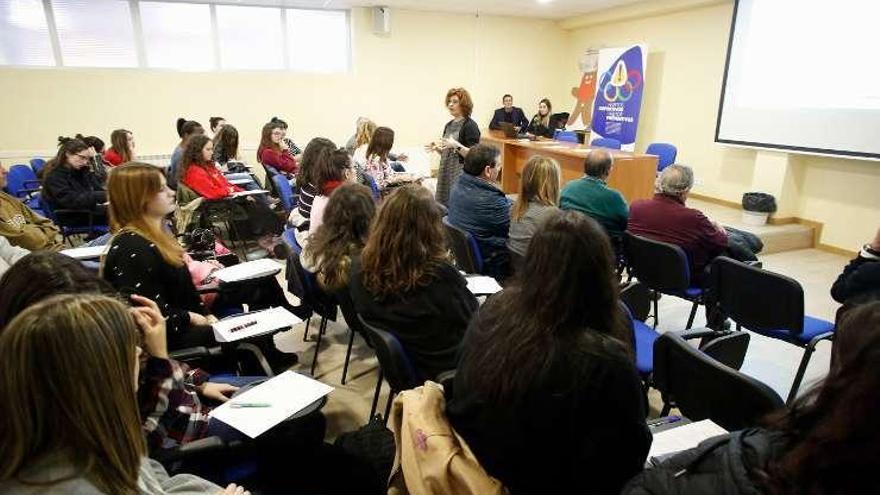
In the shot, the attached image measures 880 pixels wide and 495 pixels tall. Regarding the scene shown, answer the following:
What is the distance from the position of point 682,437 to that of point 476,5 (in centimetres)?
746

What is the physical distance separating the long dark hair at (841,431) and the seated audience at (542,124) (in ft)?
25.6

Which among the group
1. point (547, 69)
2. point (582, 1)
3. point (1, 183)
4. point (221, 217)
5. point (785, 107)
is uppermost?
point (582, 1)

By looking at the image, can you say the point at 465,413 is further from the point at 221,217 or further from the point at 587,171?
the point at 221,217

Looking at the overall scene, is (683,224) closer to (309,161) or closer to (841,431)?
(841,431)

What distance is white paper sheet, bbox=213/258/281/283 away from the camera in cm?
229

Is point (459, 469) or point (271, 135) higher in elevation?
point (271, 135)

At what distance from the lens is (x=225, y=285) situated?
7.79ft

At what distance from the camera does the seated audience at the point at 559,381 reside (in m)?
1.04

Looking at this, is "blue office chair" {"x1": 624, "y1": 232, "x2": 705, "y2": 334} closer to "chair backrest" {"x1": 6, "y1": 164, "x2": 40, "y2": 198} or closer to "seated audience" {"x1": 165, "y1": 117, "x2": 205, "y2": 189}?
"seated audience" {"x1": 165, "y1": 117, "x2": 205, "y2": 189}

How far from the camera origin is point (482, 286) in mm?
2355

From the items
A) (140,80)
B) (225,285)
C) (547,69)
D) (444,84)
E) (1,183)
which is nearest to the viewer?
(225,285)

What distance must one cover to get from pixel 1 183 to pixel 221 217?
157 centimetres

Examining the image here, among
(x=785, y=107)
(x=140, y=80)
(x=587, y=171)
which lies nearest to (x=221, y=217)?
(x=587, y=171)

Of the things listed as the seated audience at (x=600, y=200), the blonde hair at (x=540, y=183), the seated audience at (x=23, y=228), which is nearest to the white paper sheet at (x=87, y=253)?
the seated audience at (x=23, y=228)
